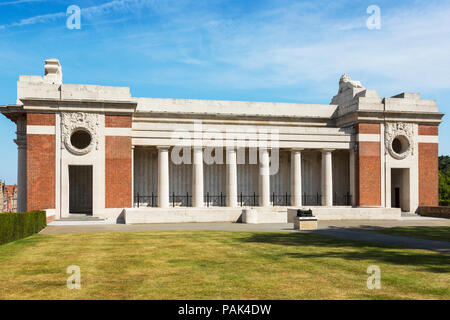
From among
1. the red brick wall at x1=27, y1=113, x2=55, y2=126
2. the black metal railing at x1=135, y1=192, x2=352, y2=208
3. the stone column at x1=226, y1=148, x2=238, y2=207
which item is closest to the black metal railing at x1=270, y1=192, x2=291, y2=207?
the black metal railing at x1=135, y1=192, x2=352, y2=208

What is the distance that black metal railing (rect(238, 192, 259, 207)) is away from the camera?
47.8 m

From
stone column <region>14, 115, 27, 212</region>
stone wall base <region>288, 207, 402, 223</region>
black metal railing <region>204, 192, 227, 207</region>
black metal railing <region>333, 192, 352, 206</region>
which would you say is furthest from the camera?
black metal railing <region>333, 192, 352, 206</region>

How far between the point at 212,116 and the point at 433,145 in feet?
81.0

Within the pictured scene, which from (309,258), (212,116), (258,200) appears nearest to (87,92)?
(212,116)

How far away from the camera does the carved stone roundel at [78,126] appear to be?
128ft

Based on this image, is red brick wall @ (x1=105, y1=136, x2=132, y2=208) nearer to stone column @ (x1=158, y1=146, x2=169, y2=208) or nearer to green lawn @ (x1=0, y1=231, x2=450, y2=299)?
stone column @ (x1=158, y1=146, x2=169, y2=208)

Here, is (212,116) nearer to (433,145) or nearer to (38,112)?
(38,112)

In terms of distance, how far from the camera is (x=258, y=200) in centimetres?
4791

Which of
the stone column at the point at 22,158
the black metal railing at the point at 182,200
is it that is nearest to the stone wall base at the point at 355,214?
the black metal railing at the point at 182,200

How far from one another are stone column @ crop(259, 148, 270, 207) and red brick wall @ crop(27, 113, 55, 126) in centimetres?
2009

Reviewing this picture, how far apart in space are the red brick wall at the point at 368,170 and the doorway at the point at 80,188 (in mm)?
28158

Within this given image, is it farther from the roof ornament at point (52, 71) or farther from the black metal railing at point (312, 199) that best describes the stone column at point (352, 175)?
the roof ornament at point (52, 71)

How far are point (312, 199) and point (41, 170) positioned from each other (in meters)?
Answer: 29.0

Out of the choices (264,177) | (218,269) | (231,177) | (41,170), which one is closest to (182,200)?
(231,177)
